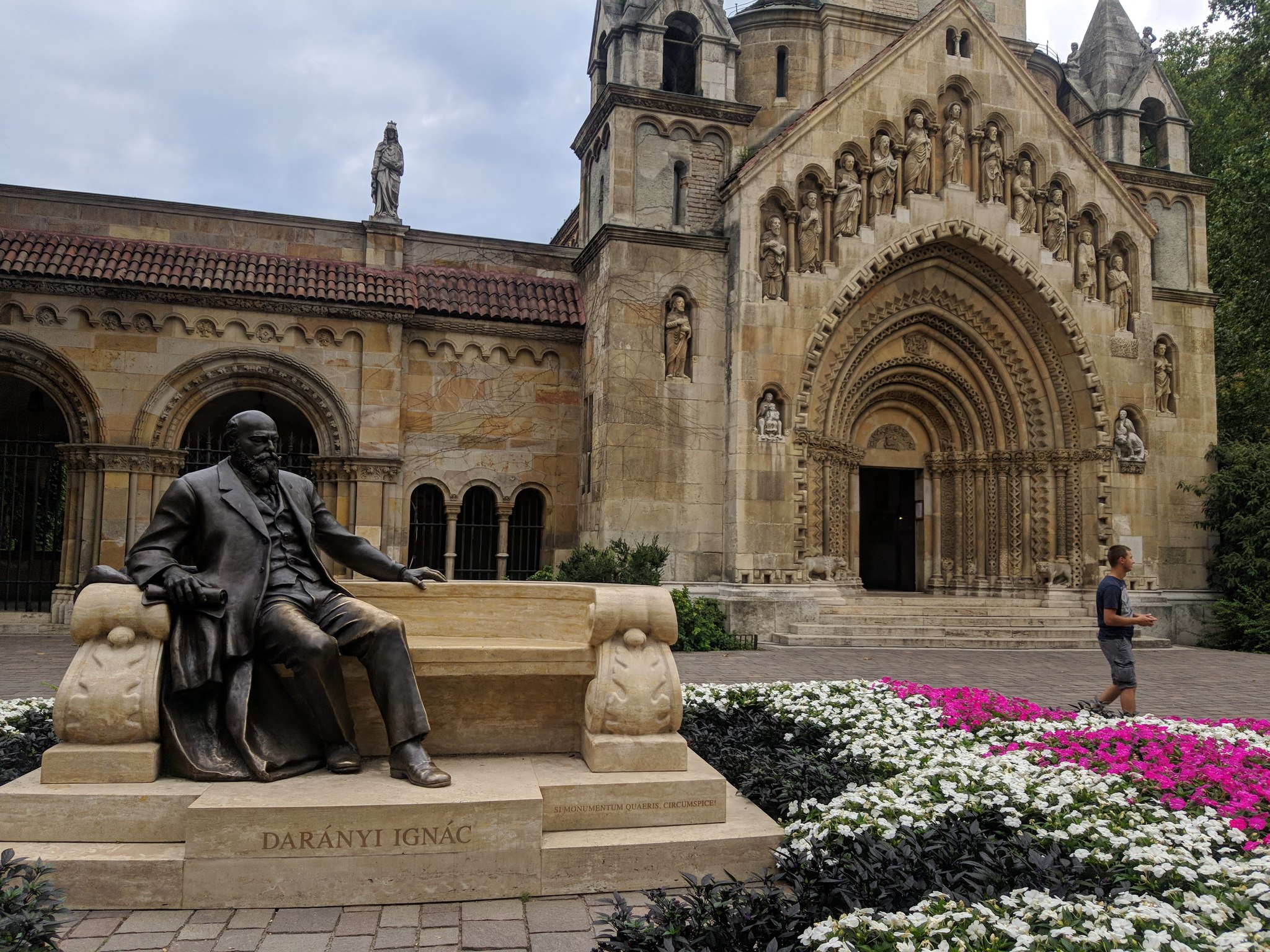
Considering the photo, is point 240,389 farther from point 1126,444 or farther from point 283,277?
point 1126,444

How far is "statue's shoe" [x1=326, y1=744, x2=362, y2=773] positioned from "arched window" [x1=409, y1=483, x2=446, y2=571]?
12.8 metres

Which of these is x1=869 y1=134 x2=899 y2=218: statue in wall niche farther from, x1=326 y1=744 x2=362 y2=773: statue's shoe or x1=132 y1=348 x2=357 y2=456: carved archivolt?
x1=326 y1=744 x2=362 y2=773: statue's shoe


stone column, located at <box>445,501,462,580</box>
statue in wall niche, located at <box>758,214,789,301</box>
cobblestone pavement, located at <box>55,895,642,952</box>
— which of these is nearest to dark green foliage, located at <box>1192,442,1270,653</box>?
statue in wall niche, located at <box>758,214,789,301</box>

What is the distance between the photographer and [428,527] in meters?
18.5

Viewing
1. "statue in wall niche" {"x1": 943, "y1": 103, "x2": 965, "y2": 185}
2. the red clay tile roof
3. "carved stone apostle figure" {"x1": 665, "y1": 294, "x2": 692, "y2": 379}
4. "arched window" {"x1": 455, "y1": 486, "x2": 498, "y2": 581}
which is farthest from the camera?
"arched window" {"x1": 455, "y1": 486, "x2": 498, "y2": 581}

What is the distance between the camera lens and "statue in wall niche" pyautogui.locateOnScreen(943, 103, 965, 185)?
17984 mm

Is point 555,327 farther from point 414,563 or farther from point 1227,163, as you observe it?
point 1227,163

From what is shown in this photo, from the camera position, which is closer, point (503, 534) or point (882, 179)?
point (882, 179)

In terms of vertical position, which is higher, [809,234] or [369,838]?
[809,234]

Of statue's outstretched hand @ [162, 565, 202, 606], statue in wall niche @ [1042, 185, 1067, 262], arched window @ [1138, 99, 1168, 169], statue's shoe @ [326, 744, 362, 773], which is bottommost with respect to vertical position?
statue's shoe @ [326, 744, 362, 773]

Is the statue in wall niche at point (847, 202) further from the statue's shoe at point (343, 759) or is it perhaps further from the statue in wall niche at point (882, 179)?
the statue's shoe at point (343, 759)

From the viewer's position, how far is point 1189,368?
20.3m

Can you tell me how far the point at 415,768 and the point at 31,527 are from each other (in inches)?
767

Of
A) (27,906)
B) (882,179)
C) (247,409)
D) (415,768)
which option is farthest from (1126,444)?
(27,906)
